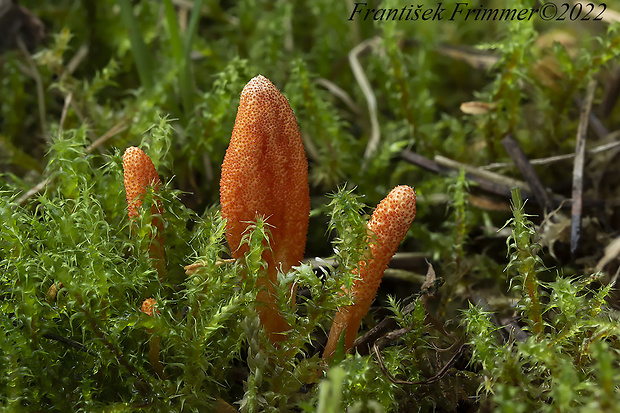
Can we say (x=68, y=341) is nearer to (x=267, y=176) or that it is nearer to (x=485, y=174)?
(x=267, y=176)

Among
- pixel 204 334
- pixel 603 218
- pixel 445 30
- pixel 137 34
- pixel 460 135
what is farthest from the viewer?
pixel 445 30

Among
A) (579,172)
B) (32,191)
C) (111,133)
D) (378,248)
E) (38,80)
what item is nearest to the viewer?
(378,248)

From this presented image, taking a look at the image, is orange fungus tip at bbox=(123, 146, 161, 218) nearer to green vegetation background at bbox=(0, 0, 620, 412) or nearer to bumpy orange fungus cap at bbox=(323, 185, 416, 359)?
green vegetation background at bbox=(0, 0, 620, 412)

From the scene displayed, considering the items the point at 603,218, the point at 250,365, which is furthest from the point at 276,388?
the point at 603,218

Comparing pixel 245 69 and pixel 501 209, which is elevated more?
pixel 245 69

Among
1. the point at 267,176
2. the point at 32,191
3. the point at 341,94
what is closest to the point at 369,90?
the point at 341,94

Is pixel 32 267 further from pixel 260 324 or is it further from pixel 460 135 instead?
pixel 460 135

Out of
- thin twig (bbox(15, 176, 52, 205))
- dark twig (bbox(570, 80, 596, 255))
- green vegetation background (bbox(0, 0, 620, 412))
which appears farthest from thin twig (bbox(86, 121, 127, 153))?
dark twig (bbox(570, 80, 596, 255))

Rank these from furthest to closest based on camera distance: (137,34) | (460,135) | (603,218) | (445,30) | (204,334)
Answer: (445,30)
(460,135)
(137,34)
(603,218)
(204,334)
